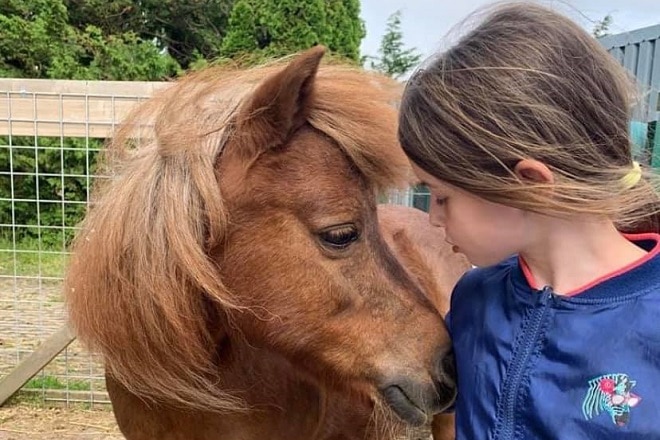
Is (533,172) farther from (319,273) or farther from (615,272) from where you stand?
(319,273)

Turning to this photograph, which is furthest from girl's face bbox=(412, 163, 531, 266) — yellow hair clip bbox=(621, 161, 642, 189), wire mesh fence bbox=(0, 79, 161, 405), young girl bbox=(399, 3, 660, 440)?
wire mesh fence bbox=(0, 79, 161, 405)

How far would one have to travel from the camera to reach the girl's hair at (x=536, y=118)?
1054 mm

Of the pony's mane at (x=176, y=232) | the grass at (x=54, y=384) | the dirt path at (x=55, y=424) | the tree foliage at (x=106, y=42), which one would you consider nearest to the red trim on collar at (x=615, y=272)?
the pony's mane at (x=176, y=232)

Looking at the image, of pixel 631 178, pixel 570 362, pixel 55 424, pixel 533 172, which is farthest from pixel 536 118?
pixel 55 424

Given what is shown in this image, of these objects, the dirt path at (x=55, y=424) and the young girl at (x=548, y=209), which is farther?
the dirt path at (x=55, y=424)

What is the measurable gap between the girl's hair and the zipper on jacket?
0.53ft

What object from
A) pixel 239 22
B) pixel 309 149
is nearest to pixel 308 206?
pixel 309 149

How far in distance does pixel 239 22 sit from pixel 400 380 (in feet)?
21.3

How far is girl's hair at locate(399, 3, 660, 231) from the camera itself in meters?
1.05

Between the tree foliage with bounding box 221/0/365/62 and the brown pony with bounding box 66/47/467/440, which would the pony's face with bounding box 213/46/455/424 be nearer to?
the brown pony with bounding box 66/47/467/440

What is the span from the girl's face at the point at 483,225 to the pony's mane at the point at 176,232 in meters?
0.29

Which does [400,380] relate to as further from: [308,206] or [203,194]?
[203,194]

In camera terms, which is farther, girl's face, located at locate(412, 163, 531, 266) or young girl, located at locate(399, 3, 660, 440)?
girl's face, located at locate(412, 163, 531, 266)

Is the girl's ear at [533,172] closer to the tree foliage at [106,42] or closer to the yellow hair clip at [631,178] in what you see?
the yellow hair clip at [631,178]
